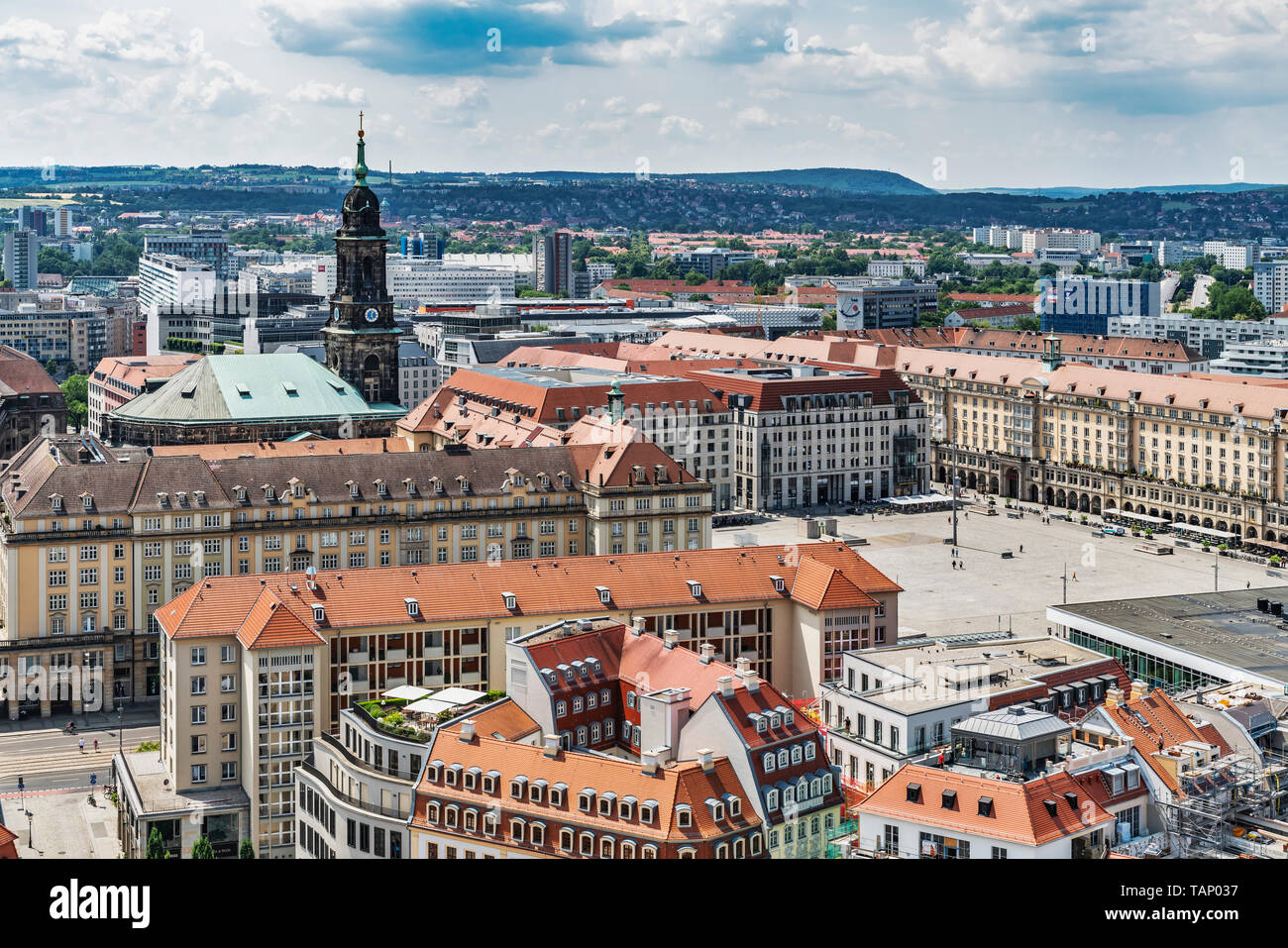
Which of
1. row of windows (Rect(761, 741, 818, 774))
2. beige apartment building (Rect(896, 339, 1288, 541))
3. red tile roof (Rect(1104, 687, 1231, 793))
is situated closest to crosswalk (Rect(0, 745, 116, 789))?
row of windows (Rect(761, 741, 818, 774))

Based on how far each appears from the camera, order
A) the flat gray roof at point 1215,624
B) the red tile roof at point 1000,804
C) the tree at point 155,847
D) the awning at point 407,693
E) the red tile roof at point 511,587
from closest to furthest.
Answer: the red tile roof at point 1000,804, the tree at point 155,847, the awning at point 407,693, the red tile roof at point 511,587, the flat gray roof at point 1215,624

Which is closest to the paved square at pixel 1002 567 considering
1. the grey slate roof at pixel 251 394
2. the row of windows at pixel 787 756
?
the grey slate roof at pixel 251 394

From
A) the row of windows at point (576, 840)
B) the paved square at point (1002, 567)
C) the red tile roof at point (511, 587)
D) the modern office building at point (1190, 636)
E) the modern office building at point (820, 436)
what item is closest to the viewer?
the row of windows at point (576, 840)

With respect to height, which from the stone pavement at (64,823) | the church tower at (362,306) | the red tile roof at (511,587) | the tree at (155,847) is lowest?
the stone pavement at (64,823)

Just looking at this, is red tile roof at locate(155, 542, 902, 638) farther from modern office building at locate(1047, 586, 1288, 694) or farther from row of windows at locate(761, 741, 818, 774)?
row of windows at locate(761, 741, 818, 774)

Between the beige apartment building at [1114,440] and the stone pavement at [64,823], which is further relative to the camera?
the beige apartment building at [1114,440]

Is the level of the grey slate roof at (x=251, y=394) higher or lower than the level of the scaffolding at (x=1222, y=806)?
higher

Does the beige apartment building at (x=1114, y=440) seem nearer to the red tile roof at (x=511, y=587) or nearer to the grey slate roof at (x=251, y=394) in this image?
the grey slate roof at (x=251, y=394)
